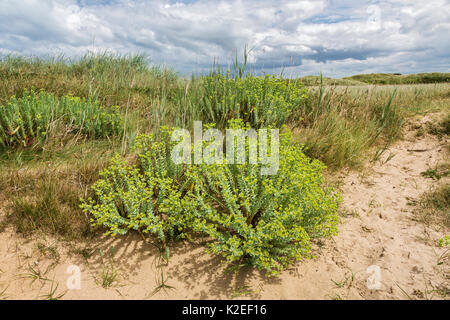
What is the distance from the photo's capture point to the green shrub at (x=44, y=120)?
3658 millimetres

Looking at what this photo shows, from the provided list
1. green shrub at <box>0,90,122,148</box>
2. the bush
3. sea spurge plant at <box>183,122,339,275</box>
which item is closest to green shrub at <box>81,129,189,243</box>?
the bush

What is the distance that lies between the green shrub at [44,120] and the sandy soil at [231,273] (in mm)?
1532

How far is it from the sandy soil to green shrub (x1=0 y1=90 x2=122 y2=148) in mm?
1532

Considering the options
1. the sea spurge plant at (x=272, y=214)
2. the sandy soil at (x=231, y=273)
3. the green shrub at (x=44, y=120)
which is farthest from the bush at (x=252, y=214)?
the green shrub at (x=44, y=120)

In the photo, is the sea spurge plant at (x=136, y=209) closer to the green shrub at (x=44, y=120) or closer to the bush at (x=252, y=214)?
the bush at (x=252, y=214)

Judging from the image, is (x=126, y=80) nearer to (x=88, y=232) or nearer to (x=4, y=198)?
(x=4, y=198)

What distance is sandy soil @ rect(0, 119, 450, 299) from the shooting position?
2320mm

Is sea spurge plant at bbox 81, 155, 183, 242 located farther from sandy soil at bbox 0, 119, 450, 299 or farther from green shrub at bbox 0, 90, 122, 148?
green shrub at bbox 0, 90, 122, 148

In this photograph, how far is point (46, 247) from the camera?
268cm

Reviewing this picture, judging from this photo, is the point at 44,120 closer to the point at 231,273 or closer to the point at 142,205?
the point at 142,205

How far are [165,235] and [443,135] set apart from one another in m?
5.18

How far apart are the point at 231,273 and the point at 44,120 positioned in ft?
11.3

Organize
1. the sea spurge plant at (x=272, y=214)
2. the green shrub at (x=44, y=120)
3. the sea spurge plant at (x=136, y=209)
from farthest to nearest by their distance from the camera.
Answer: the green shrub at (x=44, y=120)
the sea spurge plant at (x=136, y=209)
the sea spurge plant at (x=272, y=214)
